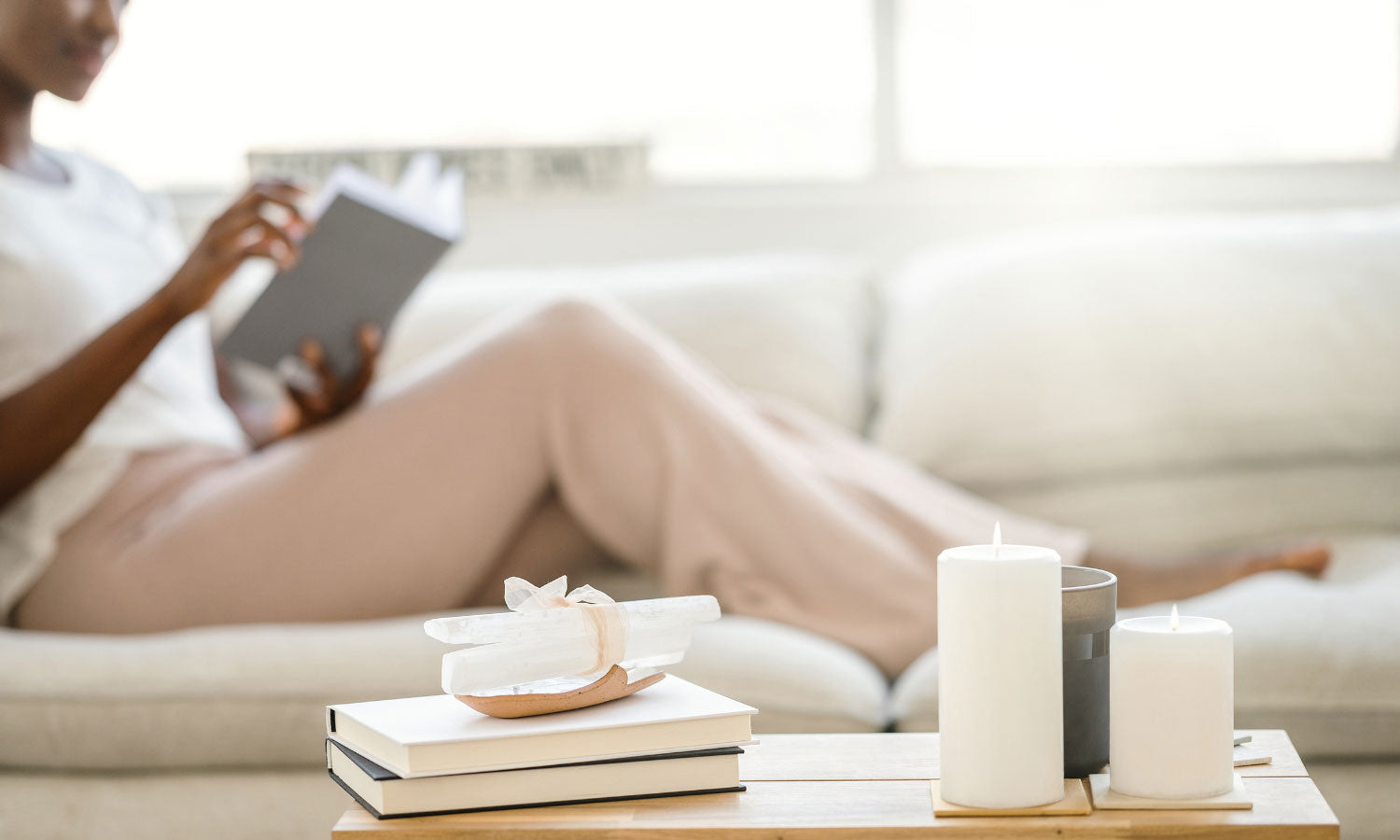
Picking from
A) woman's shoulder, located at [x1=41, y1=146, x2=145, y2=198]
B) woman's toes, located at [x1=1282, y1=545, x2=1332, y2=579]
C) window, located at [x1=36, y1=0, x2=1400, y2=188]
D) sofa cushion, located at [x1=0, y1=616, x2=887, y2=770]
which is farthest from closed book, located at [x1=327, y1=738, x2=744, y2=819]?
window, located at [x1=36, y1=0, x2=1400, y2=188]

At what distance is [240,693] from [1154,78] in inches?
72.6

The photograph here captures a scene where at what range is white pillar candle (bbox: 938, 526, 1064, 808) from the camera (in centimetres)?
67

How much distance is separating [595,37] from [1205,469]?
139 centimetres

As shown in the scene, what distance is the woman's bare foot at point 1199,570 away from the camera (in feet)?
4.62

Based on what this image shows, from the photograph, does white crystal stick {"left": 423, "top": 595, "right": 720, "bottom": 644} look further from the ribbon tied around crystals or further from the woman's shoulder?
the woman's shoulder

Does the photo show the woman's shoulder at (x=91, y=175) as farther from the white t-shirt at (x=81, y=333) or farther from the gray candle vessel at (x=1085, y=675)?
the gray candle vessel at (x=1085, y=675)

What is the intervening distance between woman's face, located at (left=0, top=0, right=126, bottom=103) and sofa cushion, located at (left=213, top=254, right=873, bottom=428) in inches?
17.9

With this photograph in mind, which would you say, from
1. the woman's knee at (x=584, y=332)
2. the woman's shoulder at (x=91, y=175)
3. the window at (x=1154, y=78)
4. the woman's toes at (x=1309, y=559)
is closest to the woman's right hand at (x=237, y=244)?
the woman's knee at (x=584, y=332)

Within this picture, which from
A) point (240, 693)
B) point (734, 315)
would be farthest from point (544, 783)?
point (734, 315)

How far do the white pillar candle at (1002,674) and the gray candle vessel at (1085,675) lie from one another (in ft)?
0.13

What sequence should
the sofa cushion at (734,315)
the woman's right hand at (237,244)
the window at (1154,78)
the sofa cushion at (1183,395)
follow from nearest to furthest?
the woman's right hand at (237,244) < the sofa cushion at (1183,395) < the sofa cushion at (734,315) < the window at (1154,78)

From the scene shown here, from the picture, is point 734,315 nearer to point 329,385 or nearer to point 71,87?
point 329,385

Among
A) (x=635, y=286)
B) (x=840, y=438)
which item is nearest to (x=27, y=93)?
(x=635, y=286)

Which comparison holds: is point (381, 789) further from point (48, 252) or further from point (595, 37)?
point (595, 37)
